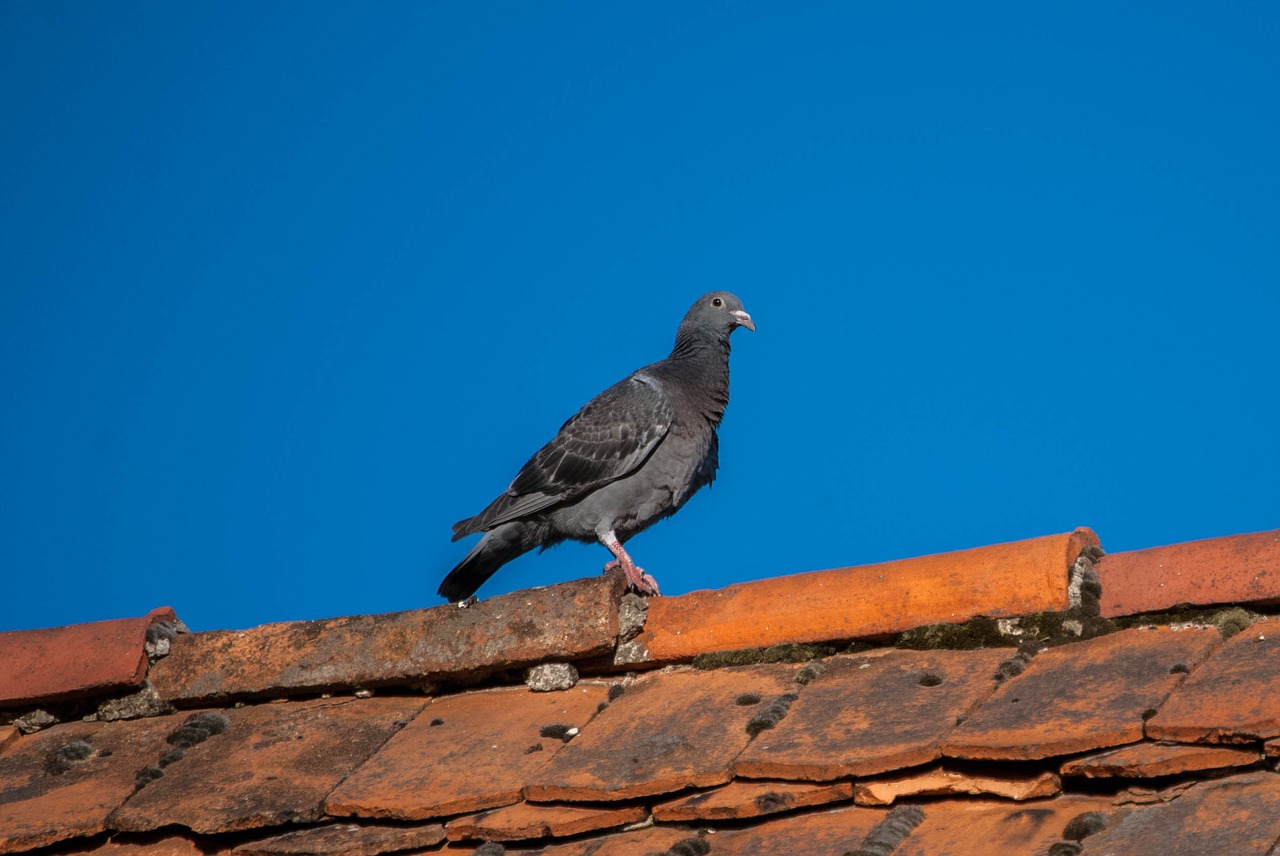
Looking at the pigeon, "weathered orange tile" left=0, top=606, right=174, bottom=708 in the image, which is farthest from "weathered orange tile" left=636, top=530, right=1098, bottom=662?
the pigeon

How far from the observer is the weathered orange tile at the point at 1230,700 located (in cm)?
250

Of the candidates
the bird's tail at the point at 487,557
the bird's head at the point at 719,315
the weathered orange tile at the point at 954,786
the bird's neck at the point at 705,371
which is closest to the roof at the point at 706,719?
the weathered orange tile at the point at 954,786

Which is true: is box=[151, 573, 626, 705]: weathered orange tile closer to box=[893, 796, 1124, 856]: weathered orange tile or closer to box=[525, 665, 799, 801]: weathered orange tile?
box=[525, 665, 799, 801]: weathered orange tile

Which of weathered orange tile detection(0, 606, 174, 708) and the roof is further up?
weathered orange tile detection(0, 606, 174, 708)

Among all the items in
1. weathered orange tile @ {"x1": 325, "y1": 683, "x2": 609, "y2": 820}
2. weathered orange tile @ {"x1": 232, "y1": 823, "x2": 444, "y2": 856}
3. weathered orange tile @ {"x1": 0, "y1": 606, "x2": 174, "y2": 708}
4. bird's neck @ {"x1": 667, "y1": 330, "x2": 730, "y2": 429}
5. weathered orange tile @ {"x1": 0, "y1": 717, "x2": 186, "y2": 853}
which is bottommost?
weathered orange tile @ {"x1": 232, "y1": 823, "x2": 444, "y2": 856}

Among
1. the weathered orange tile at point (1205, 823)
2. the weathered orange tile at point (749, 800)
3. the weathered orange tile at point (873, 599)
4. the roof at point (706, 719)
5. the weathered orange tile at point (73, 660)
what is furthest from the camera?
the weathered orange tile at point (73, 660)

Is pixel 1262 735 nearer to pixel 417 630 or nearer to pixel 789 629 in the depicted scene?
pixel 789 629

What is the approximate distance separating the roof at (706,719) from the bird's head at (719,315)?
3325 millimetres

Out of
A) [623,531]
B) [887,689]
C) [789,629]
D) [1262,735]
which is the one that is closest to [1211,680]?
[1262,735]

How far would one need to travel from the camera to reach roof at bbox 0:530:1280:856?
2.62m

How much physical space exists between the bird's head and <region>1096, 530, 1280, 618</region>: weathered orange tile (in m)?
3.88

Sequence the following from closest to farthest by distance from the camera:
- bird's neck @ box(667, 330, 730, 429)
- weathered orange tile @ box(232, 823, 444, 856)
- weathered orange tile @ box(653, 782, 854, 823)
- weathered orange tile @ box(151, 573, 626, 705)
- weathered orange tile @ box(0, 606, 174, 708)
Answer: weathered orange tile @ box(653, 782, 854, 823) → weathered orange tile @ box(232, 823, 444, 856) → weathered orange tile @ box(151, 573, 626, 705) → weathered orange tile @ box(0, 606, 174, 708) → bird's neck @ box(667, 330, 730, 429)

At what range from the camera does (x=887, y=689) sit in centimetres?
315

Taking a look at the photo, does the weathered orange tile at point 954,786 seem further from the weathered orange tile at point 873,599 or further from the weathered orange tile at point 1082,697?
the weathered orange tile at point 873,599
